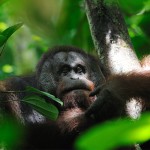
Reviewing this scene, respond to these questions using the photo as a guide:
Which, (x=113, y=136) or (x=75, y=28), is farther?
(x=75, y=28)

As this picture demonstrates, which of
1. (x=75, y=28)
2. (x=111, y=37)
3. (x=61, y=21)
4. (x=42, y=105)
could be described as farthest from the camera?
(x=75, y=28)

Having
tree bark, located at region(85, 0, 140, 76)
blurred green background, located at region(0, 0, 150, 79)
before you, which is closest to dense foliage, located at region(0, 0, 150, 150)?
blurred green background, located at region(0, 0, 150, 79)

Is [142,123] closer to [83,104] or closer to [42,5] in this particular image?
[42,5]

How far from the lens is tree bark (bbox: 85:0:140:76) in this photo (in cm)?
230

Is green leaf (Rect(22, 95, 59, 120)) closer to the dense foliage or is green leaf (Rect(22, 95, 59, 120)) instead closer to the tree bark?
the dense foliage

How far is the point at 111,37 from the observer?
240 centimetres

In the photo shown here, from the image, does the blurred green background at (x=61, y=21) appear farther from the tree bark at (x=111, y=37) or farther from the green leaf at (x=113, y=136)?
the green leaf at (x=113, y=136)

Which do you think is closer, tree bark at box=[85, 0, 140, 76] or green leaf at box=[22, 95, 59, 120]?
green leaf at box=[22, 95, 59, 120]

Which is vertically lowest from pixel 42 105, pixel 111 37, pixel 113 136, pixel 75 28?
pixel 113 136

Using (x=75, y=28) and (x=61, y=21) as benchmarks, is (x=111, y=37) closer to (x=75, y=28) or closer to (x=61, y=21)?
(x=61, y=21)

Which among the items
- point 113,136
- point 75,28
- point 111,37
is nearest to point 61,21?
point 111,37

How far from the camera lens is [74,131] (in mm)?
2410

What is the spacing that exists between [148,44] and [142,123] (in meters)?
2.68

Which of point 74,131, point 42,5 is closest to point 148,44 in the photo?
point 74,131
